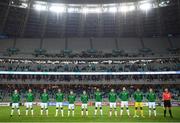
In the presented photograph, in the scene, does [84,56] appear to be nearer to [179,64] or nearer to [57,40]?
[57,40]

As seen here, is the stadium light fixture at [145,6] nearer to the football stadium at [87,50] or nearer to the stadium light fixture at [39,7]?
the football stadium at [87,50]

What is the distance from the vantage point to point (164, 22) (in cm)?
6925

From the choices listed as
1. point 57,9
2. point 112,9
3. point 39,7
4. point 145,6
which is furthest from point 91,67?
point 145,6

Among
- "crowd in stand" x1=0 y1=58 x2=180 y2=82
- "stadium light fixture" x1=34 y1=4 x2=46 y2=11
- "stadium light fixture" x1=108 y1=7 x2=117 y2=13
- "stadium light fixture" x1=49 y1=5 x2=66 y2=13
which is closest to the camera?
"stadium light fixture" x1=34 y1=4 x2=46 y2=11

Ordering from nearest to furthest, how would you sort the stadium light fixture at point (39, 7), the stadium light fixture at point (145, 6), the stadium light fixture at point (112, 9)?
the stadium light fixture at point (39, 7) < the stadium light fixture at point (145, 6) < the stadium light fixture at point (112, 9)

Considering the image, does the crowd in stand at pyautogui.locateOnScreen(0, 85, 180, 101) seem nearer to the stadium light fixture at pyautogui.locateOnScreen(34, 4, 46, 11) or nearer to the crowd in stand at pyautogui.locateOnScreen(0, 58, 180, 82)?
the crowd in stand at pyautogui.locateOnScreen(0, 58, 180, 82)

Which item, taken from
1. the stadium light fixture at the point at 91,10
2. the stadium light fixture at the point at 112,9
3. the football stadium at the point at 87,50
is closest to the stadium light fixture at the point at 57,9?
the football stadium at the point at 87,50

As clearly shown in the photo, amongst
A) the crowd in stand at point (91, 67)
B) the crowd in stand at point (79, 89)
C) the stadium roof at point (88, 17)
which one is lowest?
the crowd in stand at point (79, 89)

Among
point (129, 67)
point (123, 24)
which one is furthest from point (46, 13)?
point (129, 67)

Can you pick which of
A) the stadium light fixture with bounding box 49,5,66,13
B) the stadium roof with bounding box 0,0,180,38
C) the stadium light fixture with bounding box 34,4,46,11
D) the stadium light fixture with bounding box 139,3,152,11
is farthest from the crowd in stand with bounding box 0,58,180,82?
the stadium light fixture with bounding box 139,3,152,11

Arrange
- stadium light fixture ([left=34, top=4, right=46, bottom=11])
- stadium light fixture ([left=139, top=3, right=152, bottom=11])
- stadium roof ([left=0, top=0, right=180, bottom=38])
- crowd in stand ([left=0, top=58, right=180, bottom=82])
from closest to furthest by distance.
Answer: stadium roof ([left=0, top=0, right=180, bottom=38])
stadium light fixture ([left=34, top=4, right=46, bottom=11])
stadium light fixture ([left=139, top=3, right=152, bottom=11])
crowd in stand ([left=0, top=58, right=180, bottom=82])

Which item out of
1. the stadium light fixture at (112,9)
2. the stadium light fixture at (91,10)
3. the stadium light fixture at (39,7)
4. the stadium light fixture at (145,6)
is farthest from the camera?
the stadium light fixture at (91,10)

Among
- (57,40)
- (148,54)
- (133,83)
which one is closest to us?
(133,83)

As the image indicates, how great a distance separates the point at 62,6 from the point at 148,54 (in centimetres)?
2637
